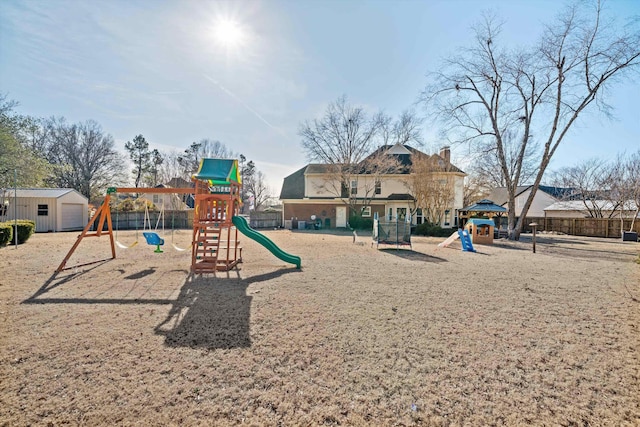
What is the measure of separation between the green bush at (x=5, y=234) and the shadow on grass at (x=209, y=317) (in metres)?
11.9

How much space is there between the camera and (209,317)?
474 cm

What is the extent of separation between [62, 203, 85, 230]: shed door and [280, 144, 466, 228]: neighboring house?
57.2 feet

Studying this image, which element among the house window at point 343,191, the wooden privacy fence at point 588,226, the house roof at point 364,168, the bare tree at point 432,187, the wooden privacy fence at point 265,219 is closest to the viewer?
the bare tree at point 432,187

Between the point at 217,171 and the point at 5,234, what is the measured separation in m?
11.8

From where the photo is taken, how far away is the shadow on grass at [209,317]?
3.88m

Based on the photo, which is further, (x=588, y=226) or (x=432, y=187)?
(x=588, y=226)

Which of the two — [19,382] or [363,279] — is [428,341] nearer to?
[363,279]

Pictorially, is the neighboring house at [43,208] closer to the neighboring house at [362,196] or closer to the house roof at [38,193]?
the house roof at [38,193]

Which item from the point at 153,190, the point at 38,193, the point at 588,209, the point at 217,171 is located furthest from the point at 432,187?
the point at 38,193

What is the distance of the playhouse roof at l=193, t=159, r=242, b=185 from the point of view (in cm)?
810

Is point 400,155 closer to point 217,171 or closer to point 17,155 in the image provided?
point 217,171

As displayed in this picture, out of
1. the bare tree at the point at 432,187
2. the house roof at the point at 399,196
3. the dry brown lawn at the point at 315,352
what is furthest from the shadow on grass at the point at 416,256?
the house roof at the point at 399,196

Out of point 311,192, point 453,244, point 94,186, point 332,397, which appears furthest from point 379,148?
point 94,186

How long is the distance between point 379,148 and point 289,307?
84.3ft
